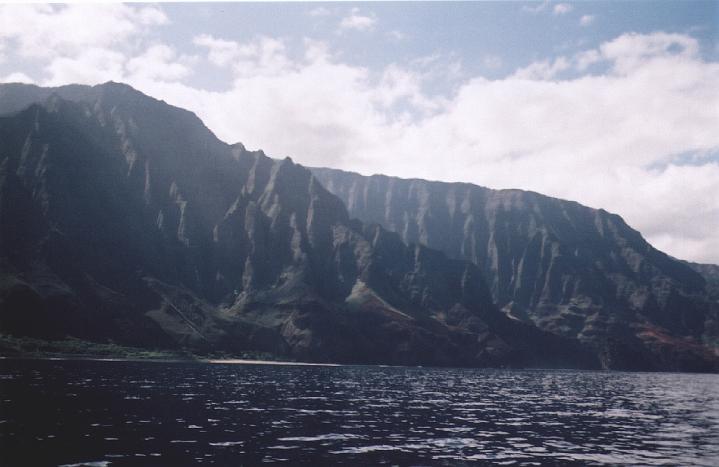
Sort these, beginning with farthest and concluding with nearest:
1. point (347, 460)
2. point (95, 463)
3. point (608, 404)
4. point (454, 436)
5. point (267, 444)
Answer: point (608, 404), point (454, 436), point (267, 444), point (347, 460), point (95, 463)

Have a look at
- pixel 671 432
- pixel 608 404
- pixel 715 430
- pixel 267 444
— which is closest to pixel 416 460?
pixel 267 444

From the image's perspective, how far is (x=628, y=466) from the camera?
35688 mm

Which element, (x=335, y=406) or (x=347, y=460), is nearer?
(x=347, y=460)

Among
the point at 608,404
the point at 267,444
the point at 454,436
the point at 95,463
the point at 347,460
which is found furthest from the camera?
the point at 608,404

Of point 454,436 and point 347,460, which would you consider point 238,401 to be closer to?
point 454,436

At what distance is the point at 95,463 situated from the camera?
32.0 metres

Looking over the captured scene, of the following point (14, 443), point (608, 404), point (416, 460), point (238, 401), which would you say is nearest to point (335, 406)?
point (238, 401)

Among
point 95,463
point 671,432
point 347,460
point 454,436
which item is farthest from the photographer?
point 671,432

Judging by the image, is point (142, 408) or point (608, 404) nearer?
point (142, 408)

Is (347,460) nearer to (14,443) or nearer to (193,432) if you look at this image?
(193,432)

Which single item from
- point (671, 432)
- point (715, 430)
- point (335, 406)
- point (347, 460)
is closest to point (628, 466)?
point (347, 460)

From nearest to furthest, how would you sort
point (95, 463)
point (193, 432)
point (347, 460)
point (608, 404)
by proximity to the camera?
point (95, 463)
point (347, 460)
point (193, 432)
point (608, 404)

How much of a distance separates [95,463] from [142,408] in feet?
83.2

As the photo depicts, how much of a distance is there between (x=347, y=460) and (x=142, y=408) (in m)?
29.4
